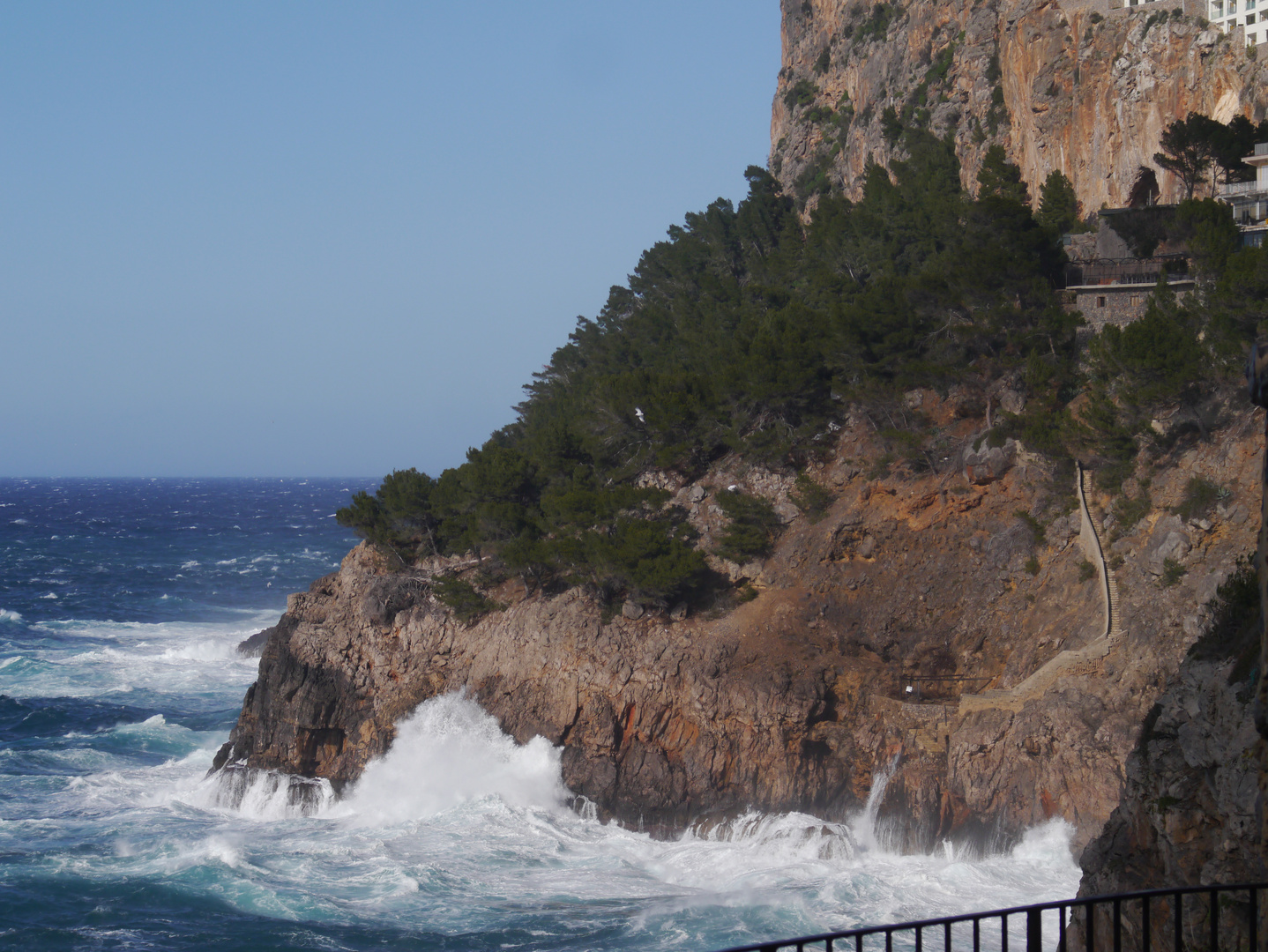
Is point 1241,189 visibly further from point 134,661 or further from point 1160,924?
point 134,661

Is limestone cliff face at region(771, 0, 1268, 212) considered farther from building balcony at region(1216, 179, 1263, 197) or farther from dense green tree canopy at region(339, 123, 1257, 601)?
building balcony at region(1216, 179, 1263, 197)

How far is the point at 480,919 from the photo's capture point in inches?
896

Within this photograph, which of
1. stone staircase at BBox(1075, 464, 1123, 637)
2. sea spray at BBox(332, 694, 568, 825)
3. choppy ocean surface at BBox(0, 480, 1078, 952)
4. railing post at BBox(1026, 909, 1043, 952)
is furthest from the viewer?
sea spray at BBox(332, 694, 568, 825)

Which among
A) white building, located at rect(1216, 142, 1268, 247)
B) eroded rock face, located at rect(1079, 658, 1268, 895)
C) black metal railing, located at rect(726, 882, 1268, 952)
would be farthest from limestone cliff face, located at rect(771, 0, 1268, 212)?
black metal railing, located at rect(726, 882, 1268, 952)

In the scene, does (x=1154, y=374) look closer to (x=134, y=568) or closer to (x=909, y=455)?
(x=909, y=455)

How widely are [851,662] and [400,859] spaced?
12789 mm

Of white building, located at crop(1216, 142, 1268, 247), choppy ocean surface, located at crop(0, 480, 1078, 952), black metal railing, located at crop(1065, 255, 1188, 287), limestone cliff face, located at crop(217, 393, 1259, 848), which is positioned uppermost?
white building, located at crop(1216, 142, 1268, 247)

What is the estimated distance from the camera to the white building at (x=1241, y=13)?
126ft

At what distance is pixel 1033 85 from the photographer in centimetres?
4209

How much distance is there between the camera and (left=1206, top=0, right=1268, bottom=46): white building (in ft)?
126

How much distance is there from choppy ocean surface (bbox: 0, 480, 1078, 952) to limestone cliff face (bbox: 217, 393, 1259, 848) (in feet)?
3.26

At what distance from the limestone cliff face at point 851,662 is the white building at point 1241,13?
64.2ft

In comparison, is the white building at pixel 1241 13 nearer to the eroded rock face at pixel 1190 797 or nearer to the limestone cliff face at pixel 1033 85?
the limestone cliff face at pixel 1033 85

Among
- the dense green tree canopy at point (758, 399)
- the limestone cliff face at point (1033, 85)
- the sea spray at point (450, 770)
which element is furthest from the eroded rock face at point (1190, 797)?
the limestone cliff face at point (1033, 85)
